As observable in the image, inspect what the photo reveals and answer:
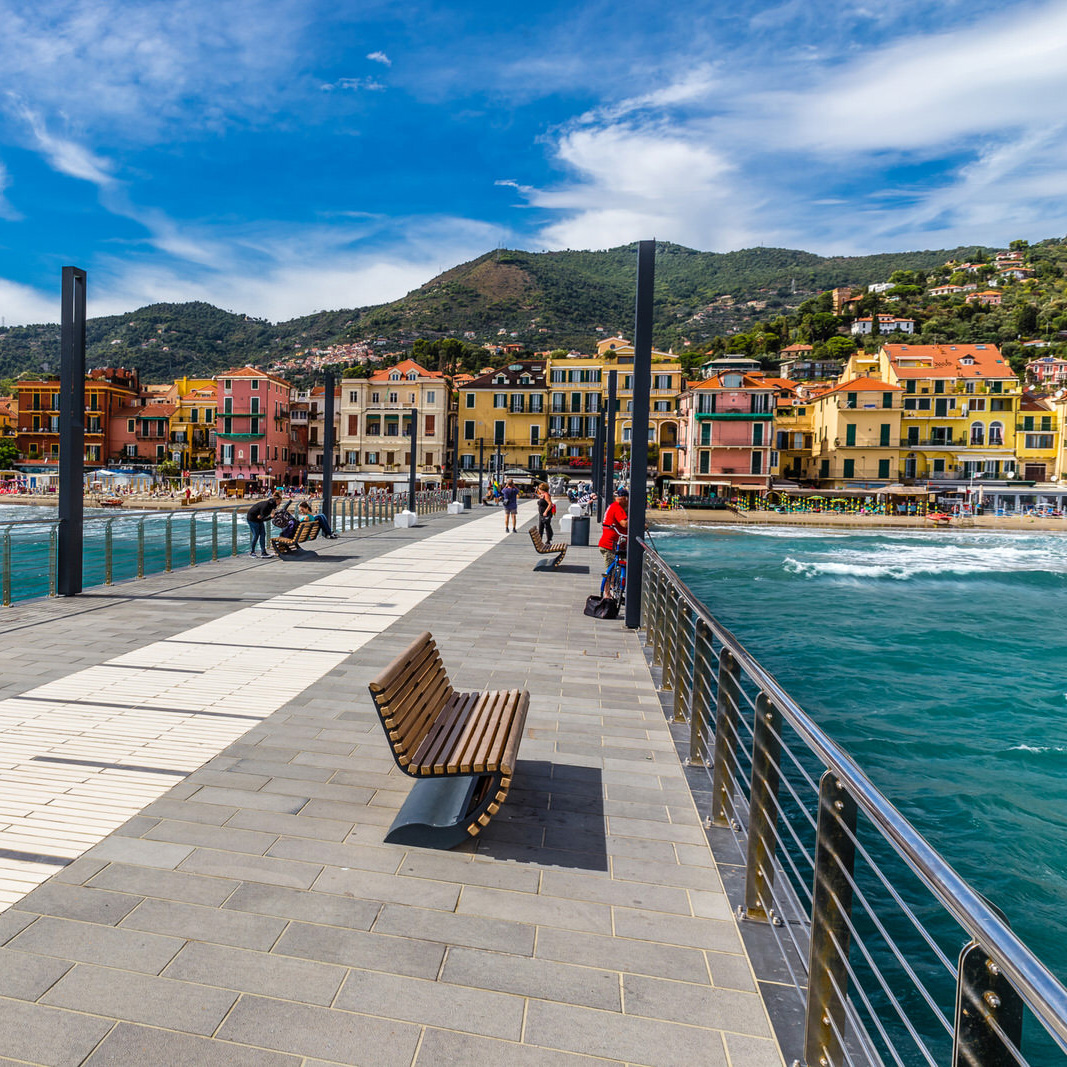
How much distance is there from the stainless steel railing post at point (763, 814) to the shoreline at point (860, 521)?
4971 centimetres

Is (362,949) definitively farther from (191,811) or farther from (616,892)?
(191,811)

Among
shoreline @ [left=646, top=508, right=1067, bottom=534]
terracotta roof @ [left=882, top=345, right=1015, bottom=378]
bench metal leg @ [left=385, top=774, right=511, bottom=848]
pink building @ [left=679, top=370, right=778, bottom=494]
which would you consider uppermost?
terracotta roof @ [left=882, top=345, right=1015, bottom=378]

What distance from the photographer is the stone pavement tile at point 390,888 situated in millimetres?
2971

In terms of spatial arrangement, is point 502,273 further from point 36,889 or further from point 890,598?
point 36,889

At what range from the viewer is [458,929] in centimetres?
279

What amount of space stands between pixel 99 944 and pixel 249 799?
1208mm

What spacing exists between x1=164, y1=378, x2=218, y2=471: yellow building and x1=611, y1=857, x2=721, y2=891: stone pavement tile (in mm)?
76320

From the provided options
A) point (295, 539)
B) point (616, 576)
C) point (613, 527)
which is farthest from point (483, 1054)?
point (295, 539)

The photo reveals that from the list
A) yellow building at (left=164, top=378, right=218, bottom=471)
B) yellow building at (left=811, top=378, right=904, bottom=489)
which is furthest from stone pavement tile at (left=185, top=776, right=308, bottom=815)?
yellow building at (left=164, top=378, right=218, bottom=471)

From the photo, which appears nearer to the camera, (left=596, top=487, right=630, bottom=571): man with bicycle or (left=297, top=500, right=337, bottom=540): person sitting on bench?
(left=596, top=487, right=630, bottom=571): man with bicycle

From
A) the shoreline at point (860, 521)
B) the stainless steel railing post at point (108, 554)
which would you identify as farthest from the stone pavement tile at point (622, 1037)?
the shoreline at point (860, 521)

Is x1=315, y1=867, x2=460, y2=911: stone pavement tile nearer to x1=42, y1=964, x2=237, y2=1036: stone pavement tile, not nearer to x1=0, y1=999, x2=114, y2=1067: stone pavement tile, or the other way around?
x1=42, y1=964, x2=237, y2=1036: stone pavement tile

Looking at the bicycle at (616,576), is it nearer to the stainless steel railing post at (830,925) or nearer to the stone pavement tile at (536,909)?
the stone pavement tile at (536,909)

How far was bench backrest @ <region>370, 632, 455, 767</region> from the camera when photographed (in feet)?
10.4
